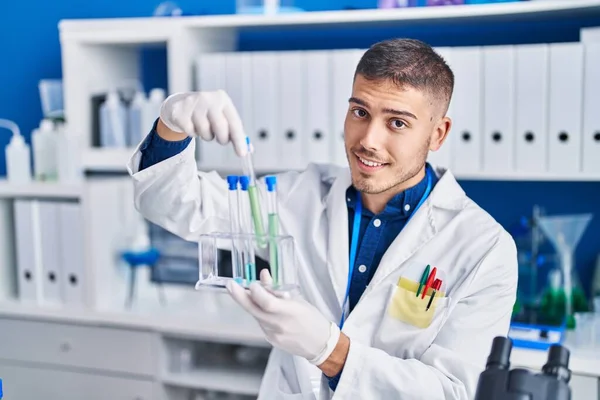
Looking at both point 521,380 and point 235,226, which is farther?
point 235,226

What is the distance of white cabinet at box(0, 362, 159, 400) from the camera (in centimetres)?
238

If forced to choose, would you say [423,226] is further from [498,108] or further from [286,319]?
[498,108]

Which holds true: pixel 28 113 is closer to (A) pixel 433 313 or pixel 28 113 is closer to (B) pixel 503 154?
(B) pixel 503 154

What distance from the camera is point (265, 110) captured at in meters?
2.30

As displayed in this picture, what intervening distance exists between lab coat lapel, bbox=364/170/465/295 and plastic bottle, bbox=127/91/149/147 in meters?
1.18

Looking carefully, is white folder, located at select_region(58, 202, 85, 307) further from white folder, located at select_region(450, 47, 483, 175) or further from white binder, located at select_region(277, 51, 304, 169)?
white folder, located at select_region(450, 47, 483, 175)

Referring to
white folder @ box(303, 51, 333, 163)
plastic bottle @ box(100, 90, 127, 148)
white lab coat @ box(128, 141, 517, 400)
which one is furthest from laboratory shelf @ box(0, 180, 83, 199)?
white lab coat @ box(128, 141, 517, 400)

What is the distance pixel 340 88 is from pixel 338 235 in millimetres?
733

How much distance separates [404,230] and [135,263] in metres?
1.17

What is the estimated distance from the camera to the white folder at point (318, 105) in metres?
2.22

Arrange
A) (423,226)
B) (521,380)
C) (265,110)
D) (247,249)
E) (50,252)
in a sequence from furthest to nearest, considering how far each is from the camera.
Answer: (50,252), (265,110), (423,226), (247,249), (521,380)

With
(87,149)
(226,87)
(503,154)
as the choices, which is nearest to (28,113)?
(87,149)

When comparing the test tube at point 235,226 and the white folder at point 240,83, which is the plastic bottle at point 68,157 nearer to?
the white folder at point 240,83

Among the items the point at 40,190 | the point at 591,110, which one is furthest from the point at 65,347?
the point at 591,110
